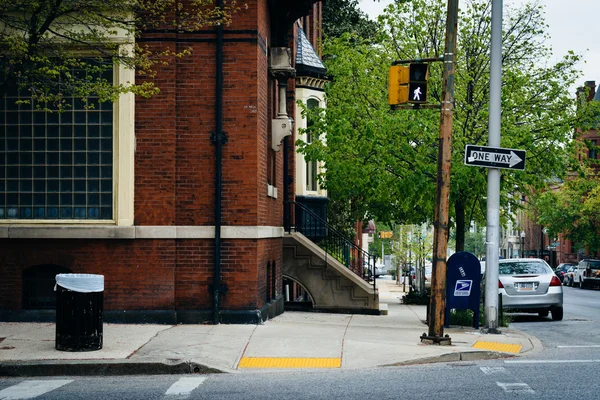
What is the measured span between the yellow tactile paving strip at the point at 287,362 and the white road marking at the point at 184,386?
3.64ft

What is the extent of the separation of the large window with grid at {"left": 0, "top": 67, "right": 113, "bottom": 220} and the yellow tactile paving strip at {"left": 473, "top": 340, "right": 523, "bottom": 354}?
20.5ft

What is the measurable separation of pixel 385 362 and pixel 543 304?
10575 millimetres

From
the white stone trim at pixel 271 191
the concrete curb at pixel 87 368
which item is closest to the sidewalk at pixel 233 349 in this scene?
the concrete curb at pixel 87 368

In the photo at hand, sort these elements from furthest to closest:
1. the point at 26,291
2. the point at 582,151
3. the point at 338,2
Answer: the point at 338,2 < the point at 582,151 < the point at 26,291

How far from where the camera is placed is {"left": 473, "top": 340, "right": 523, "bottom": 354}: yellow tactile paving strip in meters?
12.5

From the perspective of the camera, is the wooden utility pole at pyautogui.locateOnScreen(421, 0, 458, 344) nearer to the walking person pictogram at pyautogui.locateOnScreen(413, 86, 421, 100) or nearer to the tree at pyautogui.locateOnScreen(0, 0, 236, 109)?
the walking person pictogram at pyautogui.locateOnScreen(413, 86, 421, 100)

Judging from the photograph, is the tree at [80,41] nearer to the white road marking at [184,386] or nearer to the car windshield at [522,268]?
the white road marking at [184,386]

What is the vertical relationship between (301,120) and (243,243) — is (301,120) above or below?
above

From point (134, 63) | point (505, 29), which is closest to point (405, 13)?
point (505, 29)

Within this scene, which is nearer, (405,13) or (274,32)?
(274,32)

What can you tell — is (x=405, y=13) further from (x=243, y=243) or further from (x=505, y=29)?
(x=243, y=243)

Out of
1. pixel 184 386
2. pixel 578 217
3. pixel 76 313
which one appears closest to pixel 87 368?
pixel 76 313

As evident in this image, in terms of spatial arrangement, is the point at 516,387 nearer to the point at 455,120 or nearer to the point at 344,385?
the point at 344,385

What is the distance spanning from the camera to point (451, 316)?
16.7m
